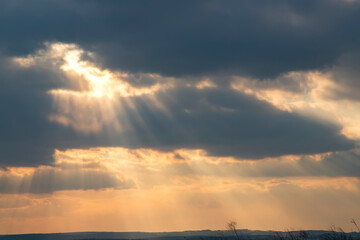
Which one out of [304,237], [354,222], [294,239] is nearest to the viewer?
[354,222]

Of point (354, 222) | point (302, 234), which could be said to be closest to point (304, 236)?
point (302, 234)

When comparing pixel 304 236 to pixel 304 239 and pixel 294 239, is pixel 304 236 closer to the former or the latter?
pixel 304 239

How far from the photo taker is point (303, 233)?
6757 inches

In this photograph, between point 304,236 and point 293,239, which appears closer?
point 304,236

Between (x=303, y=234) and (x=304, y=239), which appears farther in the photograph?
(x=304, y=239)

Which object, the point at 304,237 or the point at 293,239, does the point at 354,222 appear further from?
the point at 293,239

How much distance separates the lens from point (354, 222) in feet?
540

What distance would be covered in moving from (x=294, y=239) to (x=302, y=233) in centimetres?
2408

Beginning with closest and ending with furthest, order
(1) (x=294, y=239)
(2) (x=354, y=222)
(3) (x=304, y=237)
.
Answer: (2) (x=354, y=222) < (3) (x=304, y=237) < (1) (x=294, y=239)

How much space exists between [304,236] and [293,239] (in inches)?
1082

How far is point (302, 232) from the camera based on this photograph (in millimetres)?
174250

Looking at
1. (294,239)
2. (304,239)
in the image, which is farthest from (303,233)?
(294,239)

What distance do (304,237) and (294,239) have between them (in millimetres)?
23147

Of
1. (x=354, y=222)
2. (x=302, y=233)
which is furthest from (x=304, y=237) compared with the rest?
(x=354, y=222)
